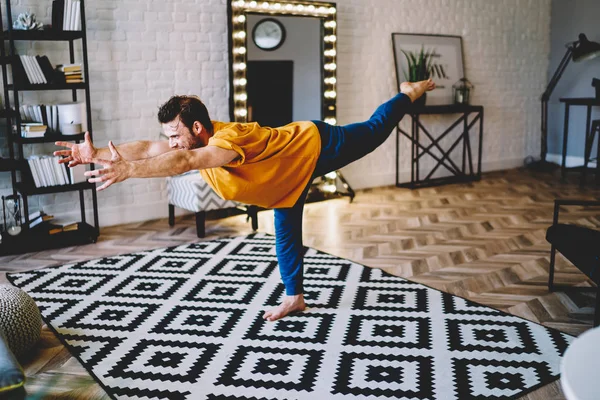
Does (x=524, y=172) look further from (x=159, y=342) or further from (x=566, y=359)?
(x=566, y=359)

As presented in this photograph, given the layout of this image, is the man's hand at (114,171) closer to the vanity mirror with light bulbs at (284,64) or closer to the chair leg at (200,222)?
the chair leg at (200,222)

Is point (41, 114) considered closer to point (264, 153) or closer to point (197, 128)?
point (197, 128)

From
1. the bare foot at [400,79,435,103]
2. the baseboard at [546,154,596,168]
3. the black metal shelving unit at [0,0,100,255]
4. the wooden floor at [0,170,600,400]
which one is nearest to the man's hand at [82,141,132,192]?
the wooden floor at [0,170,600,400]

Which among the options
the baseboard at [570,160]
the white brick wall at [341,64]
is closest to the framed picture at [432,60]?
the white brick wall at [341,64]

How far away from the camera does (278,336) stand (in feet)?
9.39

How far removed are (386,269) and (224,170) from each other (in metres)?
1.66

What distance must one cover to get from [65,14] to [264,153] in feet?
8.36

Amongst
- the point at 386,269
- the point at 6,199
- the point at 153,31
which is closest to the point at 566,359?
the point at 386,269

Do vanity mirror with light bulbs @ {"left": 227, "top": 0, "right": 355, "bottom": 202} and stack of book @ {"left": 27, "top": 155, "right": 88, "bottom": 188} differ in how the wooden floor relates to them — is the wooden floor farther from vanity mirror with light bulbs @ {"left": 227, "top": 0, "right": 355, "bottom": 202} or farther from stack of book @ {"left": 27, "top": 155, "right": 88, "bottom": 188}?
vanity mirror with light bulbs @ {"left": 227, "top": 0, "right": 355, "bottom": 202}

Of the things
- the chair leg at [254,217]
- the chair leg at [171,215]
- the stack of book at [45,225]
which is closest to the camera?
the stack of book at [45,225]

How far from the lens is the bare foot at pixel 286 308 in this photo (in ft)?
10.0

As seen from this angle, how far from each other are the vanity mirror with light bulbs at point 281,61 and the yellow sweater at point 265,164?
2722 millimetres

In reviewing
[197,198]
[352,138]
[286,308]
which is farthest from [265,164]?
[197,198]

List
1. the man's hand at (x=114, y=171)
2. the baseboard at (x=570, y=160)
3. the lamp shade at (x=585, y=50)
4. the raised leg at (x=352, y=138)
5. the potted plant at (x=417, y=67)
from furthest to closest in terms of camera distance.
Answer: the baseboard at (x=570, y=160) → the lamp shade at (x=585, y=50) → the potted plant at (x=417, y=67) → the raised leg at (x=352, y=138) → the man's hand at (x=114, y=171)
